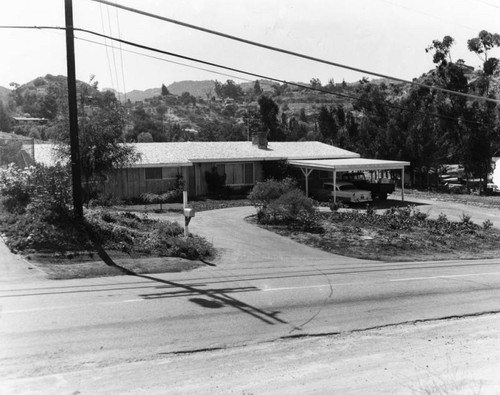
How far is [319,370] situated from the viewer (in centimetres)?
884

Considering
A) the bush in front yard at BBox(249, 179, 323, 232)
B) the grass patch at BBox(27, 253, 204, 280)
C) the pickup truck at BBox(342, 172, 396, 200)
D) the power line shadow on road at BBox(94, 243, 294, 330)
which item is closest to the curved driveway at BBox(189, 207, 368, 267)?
the bush in front yard at BBox(249, 179, 323, 232)

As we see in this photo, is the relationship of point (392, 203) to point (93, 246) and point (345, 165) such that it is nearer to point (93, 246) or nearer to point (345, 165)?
point (345, 165)

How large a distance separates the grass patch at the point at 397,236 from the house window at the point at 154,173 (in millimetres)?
11644

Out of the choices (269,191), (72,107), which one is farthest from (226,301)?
(269,191)

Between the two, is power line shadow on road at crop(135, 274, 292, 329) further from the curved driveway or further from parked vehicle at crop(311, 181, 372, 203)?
parked vehicle at crop(311, 181, 372, 203)

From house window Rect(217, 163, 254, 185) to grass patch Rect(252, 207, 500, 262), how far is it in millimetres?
10923

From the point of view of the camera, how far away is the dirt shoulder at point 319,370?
792 cm

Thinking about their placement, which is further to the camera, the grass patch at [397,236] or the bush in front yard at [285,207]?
the bush in front yard at [285,207]

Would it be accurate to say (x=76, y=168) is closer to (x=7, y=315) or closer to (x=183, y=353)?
(x=7, y=315)

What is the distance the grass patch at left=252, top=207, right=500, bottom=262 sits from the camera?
21562mm

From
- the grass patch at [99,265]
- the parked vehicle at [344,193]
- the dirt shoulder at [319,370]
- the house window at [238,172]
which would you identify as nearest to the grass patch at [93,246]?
the grass patch at [99,265]

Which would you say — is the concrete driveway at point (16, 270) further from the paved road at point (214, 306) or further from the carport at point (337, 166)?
the carport at point (337, 166)

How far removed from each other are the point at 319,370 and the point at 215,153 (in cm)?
3085

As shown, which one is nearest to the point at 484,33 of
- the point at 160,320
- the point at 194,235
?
the point at 194,235
